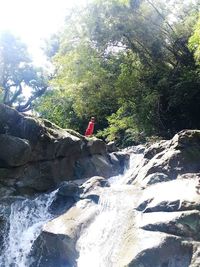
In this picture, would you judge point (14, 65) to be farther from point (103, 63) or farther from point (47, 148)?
point (47, 148)

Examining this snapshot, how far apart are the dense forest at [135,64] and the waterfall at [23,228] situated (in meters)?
8.64

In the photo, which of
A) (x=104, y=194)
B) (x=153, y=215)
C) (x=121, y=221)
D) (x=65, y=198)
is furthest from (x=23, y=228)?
(x=153, y=215)

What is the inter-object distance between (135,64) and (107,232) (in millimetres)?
13829

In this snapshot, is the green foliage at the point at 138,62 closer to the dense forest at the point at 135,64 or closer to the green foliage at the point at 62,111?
the dense forest at the point at 135,64

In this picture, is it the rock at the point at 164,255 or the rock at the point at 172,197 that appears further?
the rock at the point at 172,197

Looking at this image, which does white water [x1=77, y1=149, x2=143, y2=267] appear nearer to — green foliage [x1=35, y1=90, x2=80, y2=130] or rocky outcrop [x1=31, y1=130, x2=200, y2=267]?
rocky outcrop [x1=31, y1=130, x2=200, y2=267]

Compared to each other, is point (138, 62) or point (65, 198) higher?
point (138, 62)

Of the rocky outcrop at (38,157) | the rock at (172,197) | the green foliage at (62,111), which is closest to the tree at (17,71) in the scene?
the green foliage at (62,111)

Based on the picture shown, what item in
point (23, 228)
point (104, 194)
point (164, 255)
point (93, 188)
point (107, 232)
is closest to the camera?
point (164, 255)

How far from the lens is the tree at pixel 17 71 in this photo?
30.8 metres

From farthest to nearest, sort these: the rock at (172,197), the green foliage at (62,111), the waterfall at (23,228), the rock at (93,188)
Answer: the green foliage at (62,111) → the rock at (93,188) → the waterfall at (23,228) → the rock at (172,197)

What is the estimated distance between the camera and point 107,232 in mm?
9617

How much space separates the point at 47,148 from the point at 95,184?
370cm

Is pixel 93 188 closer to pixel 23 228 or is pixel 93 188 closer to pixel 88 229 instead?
pixel 88 229
